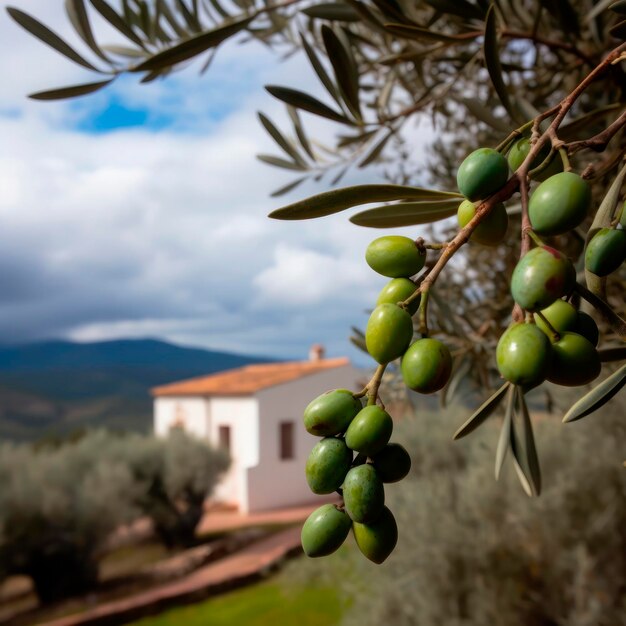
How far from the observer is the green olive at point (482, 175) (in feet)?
0.96

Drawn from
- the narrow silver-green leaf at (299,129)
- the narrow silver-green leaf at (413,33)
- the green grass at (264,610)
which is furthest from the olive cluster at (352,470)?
the green grass at (264,610)

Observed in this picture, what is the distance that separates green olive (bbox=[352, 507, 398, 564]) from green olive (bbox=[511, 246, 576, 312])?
0.12 metres

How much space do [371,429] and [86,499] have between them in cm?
806

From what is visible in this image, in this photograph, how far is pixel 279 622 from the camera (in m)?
6.21

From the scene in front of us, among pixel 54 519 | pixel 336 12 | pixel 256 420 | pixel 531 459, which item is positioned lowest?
pixel 256 420

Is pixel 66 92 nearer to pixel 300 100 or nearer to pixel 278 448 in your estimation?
pixel 300 100

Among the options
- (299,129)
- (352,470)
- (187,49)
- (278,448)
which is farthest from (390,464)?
(278,448)

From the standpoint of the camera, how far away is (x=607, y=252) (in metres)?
0.31

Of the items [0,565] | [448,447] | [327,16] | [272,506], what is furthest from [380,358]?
[272,506]

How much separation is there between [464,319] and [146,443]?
370 inches

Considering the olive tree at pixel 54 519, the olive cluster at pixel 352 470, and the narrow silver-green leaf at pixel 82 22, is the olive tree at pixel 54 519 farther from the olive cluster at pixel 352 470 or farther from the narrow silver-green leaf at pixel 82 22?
the olive cluster at pixel 352 470

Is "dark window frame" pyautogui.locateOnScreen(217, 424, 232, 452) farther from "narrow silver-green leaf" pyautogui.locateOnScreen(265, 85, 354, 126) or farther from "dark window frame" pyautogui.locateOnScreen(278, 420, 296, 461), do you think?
"narrow silver-green leaf" pyautogui.locateOnScreen(265, 85, 354, 126)

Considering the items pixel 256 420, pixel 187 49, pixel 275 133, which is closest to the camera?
pixel 187 49

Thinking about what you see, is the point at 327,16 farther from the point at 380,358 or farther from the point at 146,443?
the point at 146,443
